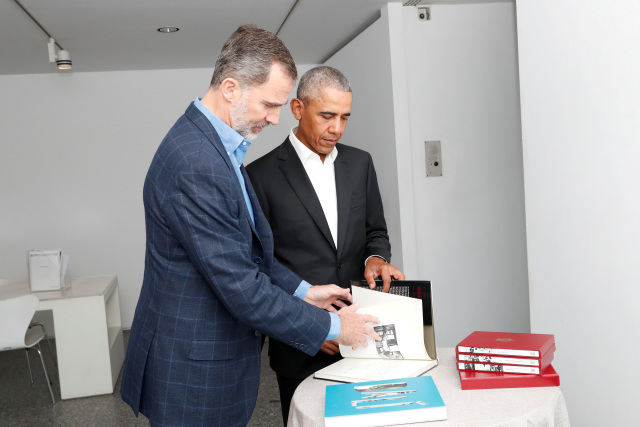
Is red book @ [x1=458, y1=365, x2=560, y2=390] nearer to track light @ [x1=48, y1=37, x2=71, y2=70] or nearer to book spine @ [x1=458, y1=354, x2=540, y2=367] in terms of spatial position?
book spine @ [x1=458, y1=354, x2=540, y2=367]

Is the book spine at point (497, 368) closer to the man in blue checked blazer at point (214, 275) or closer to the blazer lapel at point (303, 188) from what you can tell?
the man in blue checked blazer at point (214, 275)

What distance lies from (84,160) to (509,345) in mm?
5600

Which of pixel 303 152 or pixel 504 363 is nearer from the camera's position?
pixel 504 363

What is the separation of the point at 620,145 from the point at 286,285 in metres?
1.36

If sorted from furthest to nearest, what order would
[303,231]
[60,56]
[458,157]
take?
[60,56]
[458,157]
[303,231]

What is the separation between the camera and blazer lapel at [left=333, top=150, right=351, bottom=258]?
2.34 m

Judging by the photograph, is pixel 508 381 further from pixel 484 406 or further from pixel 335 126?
pixel 335 126

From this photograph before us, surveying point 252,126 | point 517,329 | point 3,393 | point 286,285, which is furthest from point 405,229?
point 3,393

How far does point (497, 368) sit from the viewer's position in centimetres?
166

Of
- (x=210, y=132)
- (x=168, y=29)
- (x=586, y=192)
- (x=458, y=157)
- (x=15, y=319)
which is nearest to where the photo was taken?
(x=210, y=132)

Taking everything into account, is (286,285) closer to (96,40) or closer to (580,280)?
(580,280)

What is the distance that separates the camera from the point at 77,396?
4387mm

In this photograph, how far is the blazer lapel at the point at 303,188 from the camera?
2.30 m

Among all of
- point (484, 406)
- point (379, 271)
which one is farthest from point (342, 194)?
point (484, 406)
